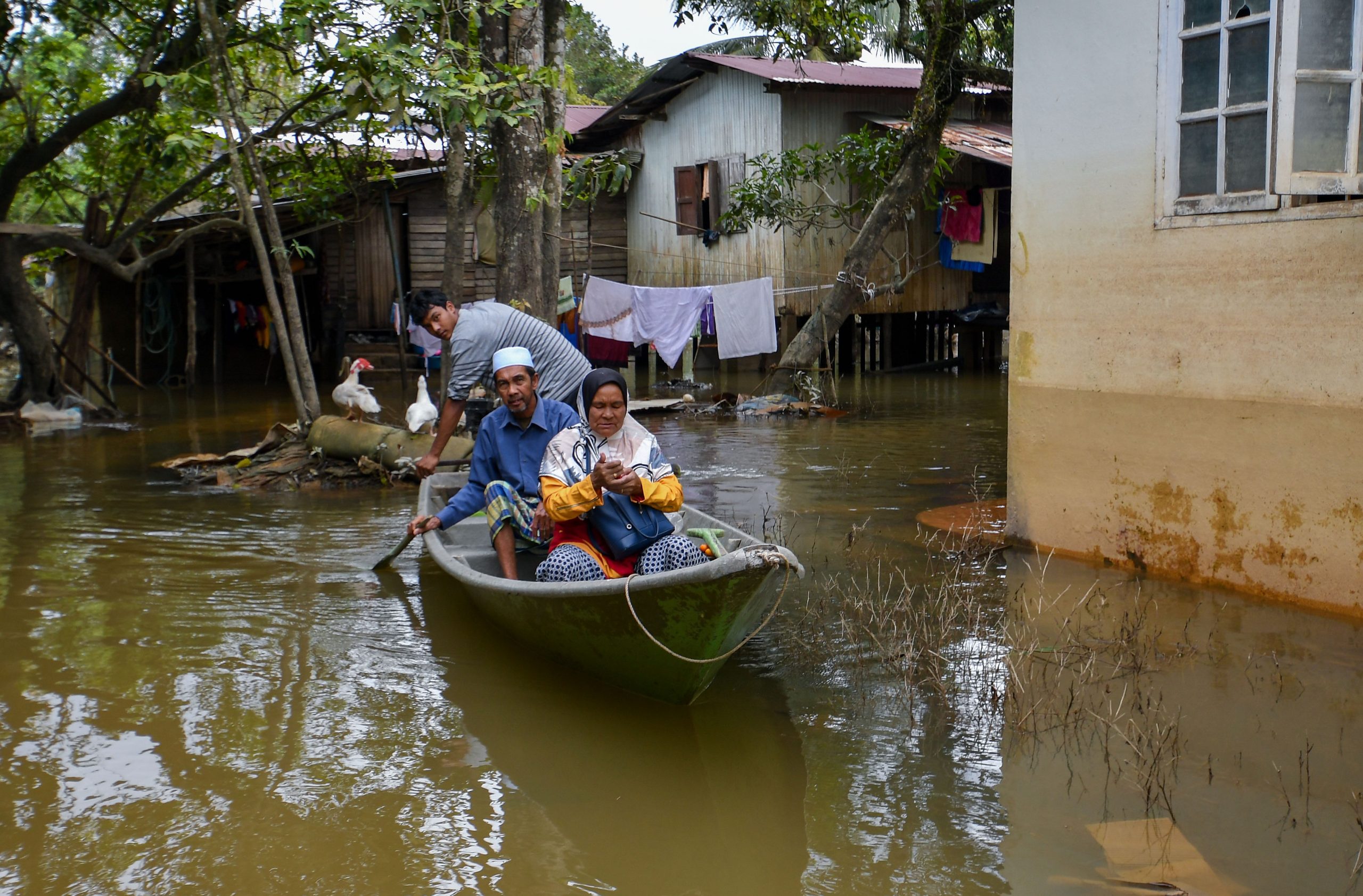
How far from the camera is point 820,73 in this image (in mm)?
17094

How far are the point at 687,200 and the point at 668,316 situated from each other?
8.76 ft

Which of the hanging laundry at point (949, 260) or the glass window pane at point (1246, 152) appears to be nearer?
the glass window pane at point (1246, 152)

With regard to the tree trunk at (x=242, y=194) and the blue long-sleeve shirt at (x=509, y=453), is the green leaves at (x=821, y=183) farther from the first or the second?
the blue long-sleeve shirt at (x=509, y=453)

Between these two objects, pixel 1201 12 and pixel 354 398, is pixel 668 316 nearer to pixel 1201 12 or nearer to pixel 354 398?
pixel 354 398

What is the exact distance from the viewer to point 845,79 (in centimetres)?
1683

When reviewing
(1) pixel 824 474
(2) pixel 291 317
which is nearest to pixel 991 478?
(1) pixel 824 474

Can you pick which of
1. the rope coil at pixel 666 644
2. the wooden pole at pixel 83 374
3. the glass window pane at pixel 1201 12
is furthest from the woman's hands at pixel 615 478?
the wooden pole at pixel 83 374

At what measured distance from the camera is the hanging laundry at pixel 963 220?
17.2 meters

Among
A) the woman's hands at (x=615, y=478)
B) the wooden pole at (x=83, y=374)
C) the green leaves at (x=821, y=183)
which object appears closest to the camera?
the woman's hands at (x=615, y=478)

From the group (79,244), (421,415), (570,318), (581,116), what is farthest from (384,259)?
(421,415)

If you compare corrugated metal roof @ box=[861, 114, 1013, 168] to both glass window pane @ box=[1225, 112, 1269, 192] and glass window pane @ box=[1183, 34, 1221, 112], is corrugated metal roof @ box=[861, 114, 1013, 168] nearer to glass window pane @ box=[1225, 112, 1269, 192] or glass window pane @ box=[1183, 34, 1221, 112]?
glass window pane @ box=[1183, 34, 1221, 112]

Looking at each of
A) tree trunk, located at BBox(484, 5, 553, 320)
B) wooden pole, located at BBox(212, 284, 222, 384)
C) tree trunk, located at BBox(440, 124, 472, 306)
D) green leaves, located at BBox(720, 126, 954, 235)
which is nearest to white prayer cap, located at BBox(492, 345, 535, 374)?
tree trunk, located at BBox(484, 5, 553, 320)

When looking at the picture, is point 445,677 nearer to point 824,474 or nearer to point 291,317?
point 824,474

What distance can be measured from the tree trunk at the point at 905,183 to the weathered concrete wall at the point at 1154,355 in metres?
5.97
